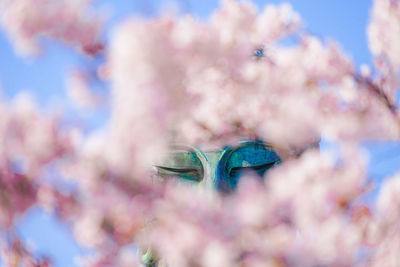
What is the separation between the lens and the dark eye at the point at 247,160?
3.74m

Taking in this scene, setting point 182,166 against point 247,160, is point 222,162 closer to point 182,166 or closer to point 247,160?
point 247,160

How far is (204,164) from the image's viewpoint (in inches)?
147

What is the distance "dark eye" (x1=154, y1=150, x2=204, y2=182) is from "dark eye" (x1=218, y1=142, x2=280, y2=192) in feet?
0.93

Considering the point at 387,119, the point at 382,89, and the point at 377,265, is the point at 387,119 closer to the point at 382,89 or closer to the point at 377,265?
the point at 382,89

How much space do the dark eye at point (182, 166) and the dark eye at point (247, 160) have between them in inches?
11.2

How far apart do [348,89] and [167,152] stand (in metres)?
1.96

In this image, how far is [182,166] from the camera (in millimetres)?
3758

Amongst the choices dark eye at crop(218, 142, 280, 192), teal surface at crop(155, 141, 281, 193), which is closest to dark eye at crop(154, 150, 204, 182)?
teal surface at crop(155, 141, 281, 193)

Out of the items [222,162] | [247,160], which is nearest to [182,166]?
[222,162]

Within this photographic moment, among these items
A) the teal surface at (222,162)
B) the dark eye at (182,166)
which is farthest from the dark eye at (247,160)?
the dark eye at (182,166)

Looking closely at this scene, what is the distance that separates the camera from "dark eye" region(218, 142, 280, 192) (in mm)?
3740

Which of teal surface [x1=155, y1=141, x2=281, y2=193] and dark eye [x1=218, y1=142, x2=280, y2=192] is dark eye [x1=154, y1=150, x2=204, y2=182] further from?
dark eye [x1=218, y1=142, x2=280, y2=192]

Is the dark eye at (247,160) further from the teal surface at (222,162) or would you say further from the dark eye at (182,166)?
the dark eye at (182,166)

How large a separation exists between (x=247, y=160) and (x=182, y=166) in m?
0.72
